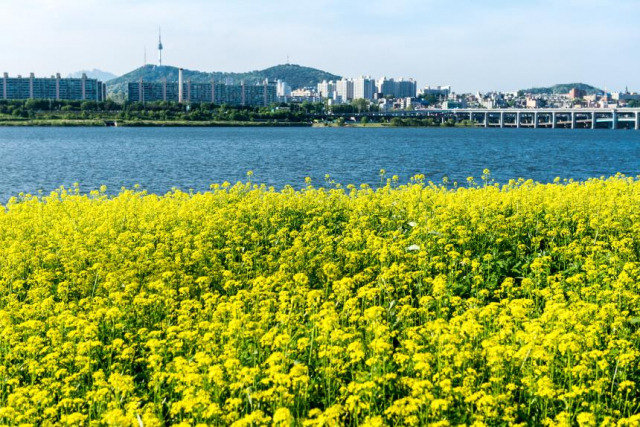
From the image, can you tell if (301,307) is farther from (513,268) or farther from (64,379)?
(513,268)

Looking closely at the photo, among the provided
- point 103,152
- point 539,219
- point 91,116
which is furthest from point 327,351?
point 91,116

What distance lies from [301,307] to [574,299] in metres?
3.82

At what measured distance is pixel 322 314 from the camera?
8781 millimetres

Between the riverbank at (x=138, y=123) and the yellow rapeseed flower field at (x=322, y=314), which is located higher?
the riverbank at (x=138, y=123)

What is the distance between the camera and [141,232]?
14.4 m

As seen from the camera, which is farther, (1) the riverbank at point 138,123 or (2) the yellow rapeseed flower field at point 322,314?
(1) the riverbank at point 138,123

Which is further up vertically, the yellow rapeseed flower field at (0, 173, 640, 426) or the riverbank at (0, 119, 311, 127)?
the riverbank at (0, 119, 311, 127)

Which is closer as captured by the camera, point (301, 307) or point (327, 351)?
point (327, 351)

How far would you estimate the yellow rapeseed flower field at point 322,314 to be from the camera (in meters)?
7.12

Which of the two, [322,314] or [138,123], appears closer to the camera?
[322,314]

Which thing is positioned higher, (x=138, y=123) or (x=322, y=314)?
(x=138, y=123)

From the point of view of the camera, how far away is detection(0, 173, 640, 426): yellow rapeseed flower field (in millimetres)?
7125

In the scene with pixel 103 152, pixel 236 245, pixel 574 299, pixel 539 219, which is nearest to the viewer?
pixel 574 299

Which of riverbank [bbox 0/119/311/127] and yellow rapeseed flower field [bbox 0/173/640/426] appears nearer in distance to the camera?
yellow rapeseed flower field [bbox 0/173/640/426]
